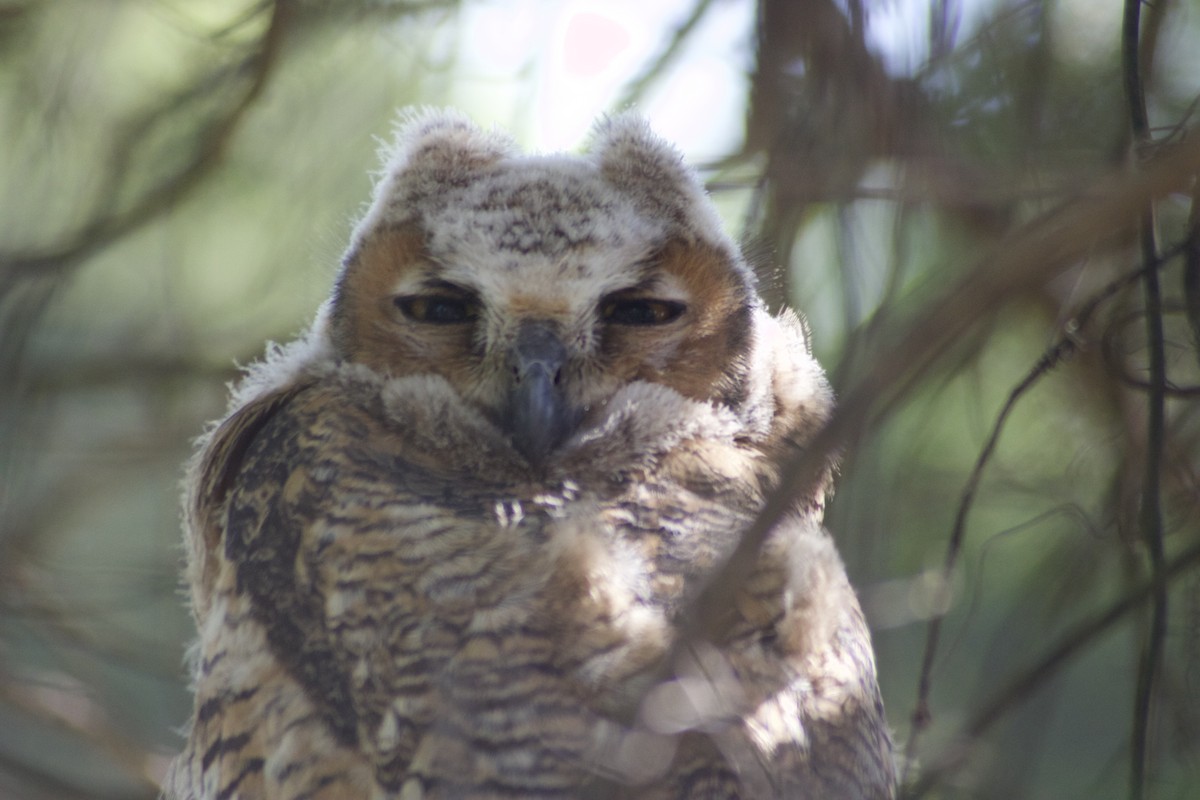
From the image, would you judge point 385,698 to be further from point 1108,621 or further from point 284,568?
point 1108,621

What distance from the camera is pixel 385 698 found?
61.5 inches

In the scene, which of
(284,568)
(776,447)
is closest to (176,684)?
(284,568)

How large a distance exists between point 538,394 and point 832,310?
1.02m

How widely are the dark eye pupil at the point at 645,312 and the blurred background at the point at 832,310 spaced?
1.01ft

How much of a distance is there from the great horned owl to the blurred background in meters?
0.21

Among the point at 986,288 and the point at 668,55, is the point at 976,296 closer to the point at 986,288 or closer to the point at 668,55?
the point at 986,288

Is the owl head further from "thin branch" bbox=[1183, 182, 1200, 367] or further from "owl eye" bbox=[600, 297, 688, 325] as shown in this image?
"thin branch" bbox=[1183, 182, 1200, 367]

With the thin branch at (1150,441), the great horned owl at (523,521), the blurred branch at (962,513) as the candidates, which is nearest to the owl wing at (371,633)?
the great horned owl at (523,521)

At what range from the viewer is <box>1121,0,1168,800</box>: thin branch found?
1744 mm

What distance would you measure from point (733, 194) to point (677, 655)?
1.87m

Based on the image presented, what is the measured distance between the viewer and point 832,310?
267 centimetres

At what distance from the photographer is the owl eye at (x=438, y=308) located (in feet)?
6.88

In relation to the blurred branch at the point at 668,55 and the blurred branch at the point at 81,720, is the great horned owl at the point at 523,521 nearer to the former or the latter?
the blurred branch at the point at 668,55

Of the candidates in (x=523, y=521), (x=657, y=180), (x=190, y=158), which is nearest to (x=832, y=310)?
(x=657, y=180)
